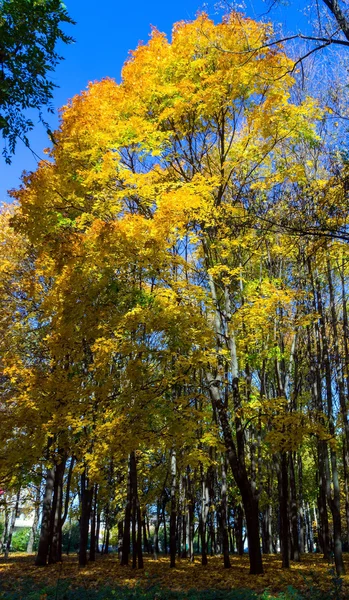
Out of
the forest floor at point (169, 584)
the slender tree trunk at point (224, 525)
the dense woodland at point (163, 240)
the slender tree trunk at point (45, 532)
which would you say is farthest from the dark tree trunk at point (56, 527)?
the slender tree trunk at point (224, 525)

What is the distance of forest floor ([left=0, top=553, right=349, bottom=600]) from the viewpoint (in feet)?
20.7

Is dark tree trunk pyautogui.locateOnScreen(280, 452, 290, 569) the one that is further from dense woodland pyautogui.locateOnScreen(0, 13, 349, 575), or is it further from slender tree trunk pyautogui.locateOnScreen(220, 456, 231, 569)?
slender tree trunk pyautogui.locateOnScreen(220, 456, 231, 569)

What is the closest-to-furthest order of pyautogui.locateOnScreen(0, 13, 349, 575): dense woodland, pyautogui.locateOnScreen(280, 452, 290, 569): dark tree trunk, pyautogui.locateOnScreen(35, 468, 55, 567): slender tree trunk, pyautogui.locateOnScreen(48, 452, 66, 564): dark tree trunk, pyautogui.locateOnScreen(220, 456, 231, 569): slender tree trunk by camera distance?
pyautogui.locateOnScreen(0, 13, 349, 575): dense woodland
pyautogui.locateOnScreen(280, 452, 290, 569): dark tree trunk
pyautogui.locateOnScreen(220, 456, 231, 569): slender tree trunk
pyautogui.locateOnScreen(35, 468, 55, 567): slender tree trunk
pyautogui.locateOnScreen(48, 452, 66, 564): dark tree trunk

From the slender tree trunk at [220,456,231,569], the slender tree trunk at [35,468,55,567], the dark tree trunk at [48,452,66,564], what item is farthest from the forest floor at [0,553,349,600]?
the dark tree trunk at [48,452,66,564]

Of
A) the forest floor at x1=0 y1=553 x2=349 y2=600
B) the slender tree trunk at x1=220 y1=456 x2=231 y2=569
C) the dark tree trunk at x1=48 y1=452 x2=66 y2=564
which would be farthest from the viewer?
the dark tree trunk at x1=48 y1=452 x2=66 y2=564

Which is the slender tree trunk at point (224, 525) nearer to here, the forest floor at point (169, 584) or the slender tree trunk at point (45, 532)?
the forest floor at point (169, 584)

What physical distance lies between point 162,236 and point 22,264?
882cm

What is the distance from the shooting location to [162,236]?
7.86 meters

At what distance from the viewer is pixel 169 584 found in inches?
362

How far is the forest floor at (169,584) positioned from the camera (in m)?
6.32

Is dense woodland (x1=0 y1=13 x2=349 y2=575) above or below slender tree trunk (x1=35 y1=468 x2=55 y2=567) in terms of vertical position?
above

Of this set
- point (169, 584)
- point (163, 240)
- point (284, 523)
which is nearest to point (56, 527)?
point (169, 584)

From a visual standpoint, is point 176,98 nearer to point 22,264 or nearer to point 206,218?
point 206,218

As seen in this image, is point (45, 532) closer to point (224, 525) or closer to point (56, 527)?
point (56, 527)
